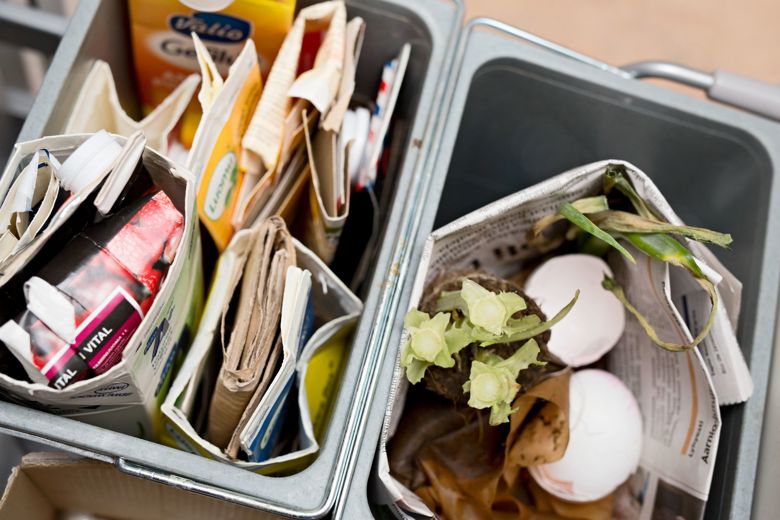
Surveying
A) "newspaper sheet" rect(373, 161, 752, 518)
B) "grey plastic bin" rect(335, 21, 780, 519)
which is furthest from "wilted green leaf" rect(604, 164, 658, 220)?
"grey plastic bin" rect(335, 21, 780, 519)

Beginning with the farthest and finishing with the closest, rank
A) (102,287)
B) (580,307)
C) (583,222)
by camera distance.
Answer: (580,307) → (583,222) → (102,287)

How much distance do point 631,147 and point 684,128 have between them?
0.05 meters

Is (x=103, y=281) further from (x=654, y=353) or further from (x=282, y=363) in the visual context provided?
(x=654, y=353)

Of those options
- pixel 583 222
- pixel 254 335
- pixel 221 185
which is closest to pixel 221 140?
pixel 221 185

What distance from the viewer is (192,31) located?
660mm

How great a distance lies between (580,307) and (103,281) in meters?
0.42

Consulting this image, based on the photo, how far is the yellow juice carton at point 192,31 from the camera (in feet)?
2.10

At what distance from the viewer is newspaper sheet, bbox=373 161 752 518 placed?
577mm

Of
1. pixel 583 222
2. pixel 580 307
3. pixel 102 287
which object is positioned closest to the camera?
pixel 102 287

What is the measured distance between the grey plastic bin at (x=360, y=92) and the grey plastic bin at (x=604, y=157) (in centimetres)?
2

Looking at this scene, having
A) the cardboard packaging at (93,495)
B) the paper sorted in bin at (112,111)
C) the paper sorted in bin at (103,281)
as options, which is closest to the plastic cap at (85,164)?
the paper sorted in bin at (103,281)

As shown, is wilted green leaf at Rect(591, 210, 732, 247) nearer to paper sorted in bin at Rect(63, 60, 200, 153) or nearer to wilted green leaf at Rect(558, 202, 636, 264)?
wilted green leaf at Rect(558, 202, 636, 264)

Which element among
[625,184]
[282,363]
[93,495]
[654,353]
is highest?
[625,184]

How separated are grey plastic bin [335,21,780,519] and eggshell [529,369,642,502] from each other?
0.07 meters
